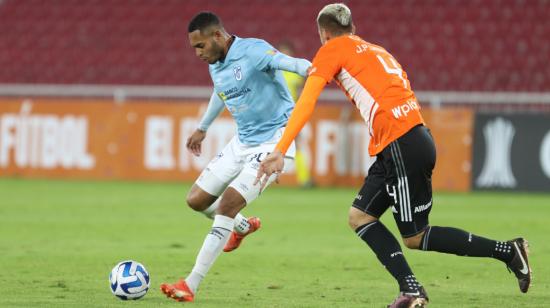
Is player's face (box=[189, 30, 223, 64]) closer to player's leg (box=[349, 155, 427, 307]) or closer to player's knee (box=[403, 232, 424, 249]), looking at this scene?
player's leg (box=[349, 155, 427, 307])

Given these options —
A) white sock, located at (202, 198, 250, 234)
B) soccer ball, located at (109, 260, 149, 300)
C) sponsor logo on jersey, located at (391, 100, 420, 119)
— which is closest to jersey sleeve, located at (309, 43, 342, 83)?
sponsor logo on jersey, located at (391, 100, 420, 119)

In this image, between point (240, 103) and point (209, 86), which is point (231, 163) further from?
point (209, 86)

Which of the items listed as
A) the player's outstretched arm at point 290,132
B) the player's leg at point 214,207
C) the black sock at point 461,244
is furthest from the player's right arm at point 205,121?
the black sock at point 461,244

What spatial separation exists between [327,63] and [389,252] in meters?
1.25

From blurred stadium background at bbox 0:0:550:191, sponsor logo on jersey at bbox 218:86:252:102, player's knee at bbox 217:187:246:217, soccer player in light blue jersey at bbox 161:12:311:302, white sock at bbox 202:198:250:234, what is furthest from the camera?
blurred stadium background at bbox 0:0:550:191

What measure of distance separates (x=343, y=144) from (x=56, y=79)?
23.6 ft

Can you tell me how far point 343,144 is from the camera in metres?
17.9

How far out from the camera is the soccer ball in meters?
6.98

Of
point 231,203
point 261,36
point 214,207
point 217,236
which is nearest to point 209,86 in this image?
point 261,36

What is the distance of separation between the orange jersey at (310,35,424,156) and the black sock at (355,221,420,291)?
0.50m

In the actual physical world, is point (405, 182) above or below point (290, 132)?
below

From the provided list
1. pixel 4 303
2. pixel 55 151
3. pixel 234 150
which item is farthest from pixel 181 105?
pixel 4 303

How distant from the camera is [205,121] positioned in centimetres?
859

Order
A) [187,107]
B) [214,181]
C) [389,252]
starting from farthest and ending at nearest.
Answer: [187,107]
[214,181]
[389,252]
